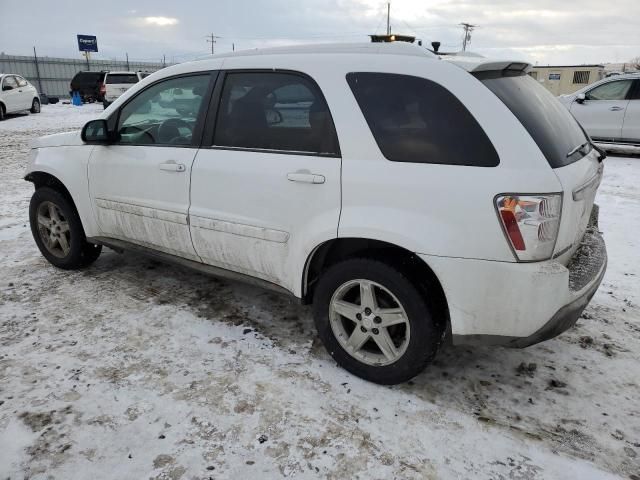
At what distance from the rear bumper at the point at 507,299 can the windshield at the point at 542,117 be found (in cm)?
54

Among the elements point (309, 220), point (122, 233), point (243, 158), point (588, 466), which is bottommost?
point (588, 466)

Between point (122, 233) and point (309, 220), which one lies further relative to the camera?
point (122, 233)

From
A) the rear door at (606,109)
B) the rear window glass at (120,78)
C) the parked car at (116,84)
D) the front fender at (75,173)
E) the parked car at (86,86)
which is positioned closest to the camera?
the front fender at (75,173)

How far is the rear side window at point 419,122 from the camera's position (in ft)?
7.57

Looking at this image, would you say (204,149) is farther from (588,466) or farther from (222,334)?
(588,466)

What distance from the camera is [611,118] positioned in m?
10.4

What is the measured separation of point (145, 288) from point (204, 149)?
1494 mm

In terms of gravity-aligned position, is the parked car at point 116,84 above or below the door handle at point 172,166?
above

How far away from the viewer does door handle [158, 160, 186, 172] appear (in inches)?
129

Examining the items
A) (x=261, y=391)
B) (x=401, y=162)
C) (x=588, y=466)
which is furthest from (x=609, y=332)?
(x=261, y=391)

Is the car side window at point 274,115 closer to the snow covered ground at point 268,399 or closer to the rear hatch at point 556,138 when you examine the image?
the rear hatch at point 556,138

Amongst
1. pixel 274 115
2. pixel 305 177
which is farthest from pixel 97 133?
pixel 305 177

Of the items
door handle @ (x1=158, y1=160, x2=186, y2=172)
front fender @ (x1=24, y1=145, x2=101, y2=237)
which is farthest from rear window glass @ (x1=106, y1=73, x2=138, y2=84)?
door handle @ (x1=158, y1=160, x2=186, y2=172)

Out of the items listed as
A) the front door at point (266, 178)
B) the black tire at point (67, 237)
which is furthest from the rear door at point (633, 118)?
the black tire at point (67, 237)
